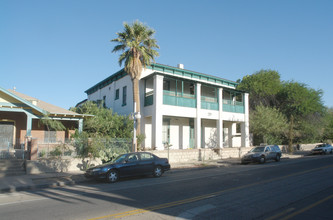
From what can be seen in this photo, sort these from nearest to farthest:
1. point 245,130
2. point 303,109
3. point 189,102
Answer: point 189,102
point 245,130
point 303,109

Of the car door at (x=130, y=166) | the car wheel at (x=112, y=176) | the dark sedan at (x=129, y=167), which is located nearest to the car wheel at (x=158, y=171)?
the dark sedan at (x=129, y=167)

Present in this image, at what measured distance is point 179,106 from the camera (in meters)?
22.3

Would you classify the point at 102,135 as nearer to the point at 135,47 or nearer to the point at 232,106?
the point at 135,47

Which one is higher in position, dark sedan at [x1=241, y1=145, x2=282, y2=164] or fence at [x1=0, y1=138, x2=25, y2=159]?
fence at [x1=0, y1=138, x2=25, y2=159]

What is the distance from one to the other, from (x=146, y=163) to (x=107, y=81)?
18.5 meters

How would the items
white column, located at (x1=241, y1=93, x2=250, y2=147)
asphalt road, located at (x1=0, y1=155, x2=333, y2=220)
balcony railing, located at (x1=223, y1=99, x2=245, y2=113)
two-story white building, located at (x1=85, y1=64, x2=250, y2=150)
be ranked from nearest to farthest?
asphalt road, located at (x1=0, y1=155, x2=333, y2=220) < two-story white building, located at (x1=85, y1=64, x2=250, y2=150) < balcony railing, located at (x1=223, y1=99, x2=245, y2=113) < white column, located at (x1=241, y1=93, x2=250, y2=147)

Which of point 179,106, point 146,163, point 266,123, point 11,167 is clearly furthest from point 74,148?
point 266,123

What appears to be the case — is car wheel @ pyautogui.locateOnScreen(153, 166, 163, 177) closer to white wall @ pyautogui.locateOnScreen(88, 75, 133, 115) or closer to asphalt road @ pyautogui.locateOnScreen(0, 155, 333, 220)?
asphalt road @ pyautogui.locateOnScreen(0, 155, 333, 220)

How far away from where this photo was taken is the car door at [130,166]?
39.8 ft

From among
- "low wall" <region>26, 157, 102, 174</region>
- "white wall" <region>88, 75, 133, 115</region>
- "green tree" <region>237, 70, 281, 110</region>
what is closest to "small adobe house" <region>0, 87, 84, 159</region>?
"low wall" <region>26, 157, 102, 174</region>

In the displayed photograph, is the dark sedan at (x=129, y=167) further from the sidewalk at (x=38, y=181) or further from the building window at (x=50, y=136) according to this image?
the building window at (x=50, y=136)

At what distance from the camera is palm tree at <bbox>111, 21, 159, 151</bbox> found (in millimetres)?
19406

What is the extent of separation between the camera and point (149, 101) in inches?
871

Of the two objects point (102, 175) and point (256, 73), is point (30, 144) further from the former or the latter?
point (256, 73)
